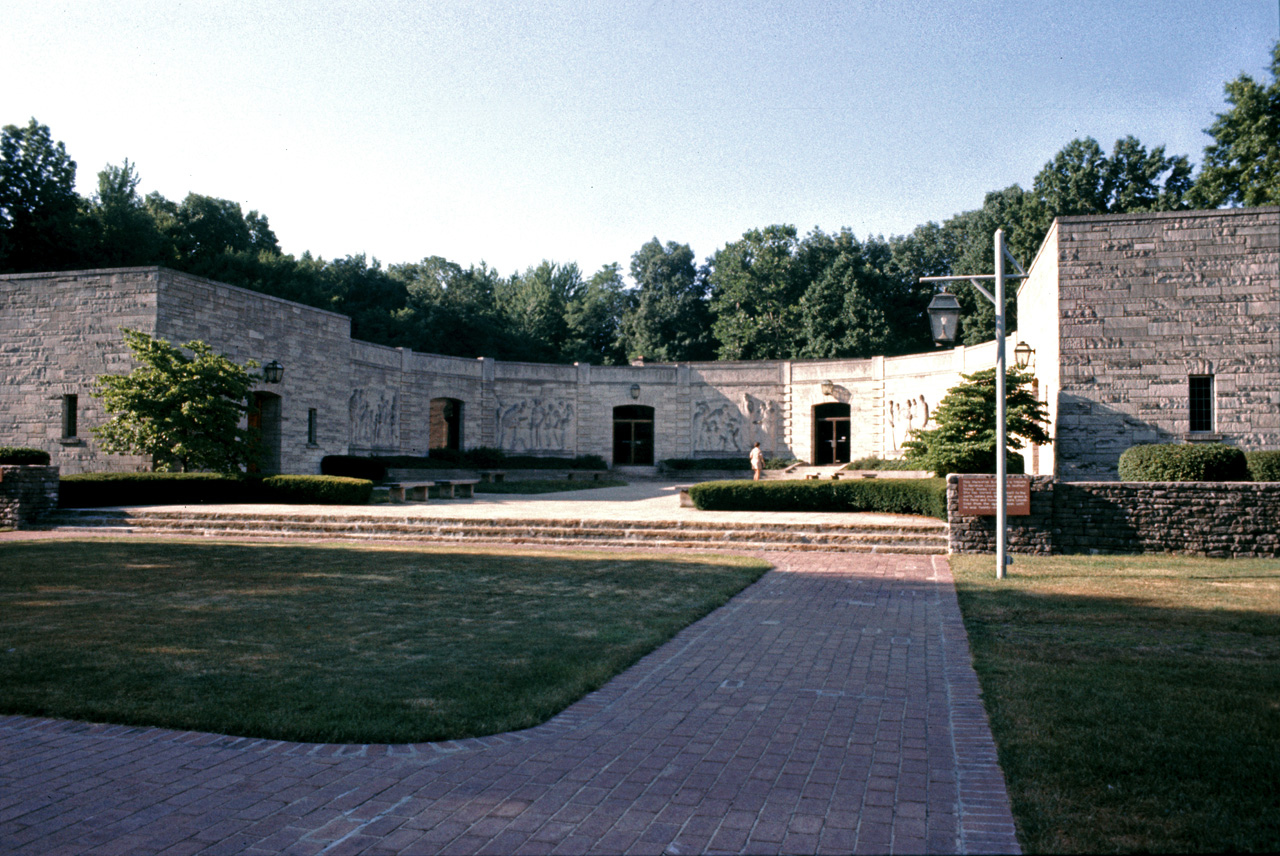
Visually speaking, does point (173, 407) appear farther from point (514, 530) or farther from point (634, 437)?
point (634, 437)

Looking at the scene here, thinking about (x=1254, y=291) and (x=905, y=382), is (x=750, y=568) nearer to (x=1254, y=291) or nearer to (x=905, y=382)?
(x=1254, y=291)

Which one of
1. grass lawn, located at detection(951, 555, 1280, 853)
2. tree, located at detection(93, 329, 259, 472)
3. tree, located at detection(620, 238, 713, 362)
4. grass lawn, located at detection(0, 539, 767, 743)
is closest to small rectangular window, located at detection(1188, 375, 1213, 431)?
grass lawn, located at detection(951, 555, 1280, 853)

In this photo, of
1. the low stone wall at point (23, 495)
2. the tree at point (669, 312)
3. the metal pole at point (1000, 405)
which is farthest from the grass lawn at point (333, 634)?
the tree at point (669, 312)

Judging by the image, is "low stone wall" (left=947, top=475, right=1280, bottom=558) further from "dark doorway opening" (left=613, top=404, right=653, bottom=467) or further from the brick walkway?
"dark doorway opening" (left=613, top=404, right=653, bottom=467)

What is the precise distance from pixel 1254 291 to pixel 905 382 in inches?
624

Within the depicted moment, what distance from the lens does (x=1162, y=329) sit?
17.0 meters

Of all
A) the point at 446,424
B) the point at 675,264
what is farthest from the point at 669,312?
the point at 446,424

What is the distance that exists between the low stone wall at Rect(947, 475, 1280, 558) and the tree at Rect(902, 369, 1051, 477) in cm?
392

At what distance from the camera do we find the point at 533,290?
61.5m

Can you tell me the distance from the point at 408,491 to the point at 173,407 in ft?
18.9

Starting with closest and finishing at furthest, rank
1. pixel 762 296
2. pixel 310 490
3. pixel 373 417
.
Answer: pixel 310 490 → pixel 373 417 → pixel 762 296

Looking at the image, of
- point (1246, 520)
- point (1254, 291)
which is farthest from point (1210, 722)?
point (1254, 291)

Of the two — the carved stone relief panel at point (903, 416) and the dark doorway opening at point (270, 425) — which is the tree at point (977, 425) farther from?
the dark doorway opening at point (270, 425)

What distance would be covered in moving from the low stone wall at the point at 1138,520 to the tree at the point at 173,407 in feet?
53.9
